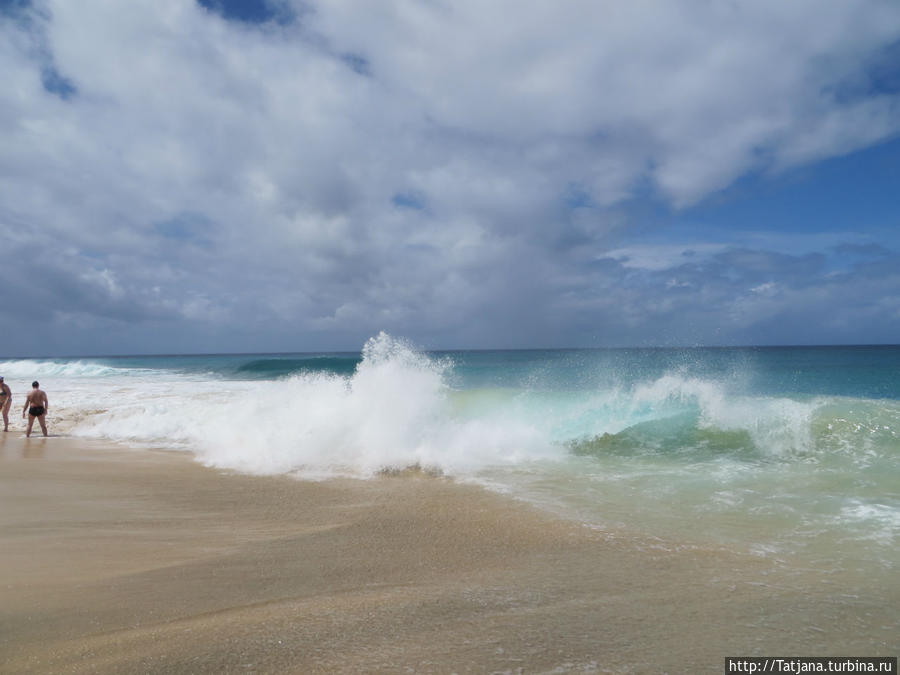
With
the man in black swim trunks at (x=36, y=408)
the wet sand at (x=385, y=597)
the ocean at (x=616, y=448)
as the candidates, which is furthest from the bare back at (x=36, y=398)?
the wet sand at (x=385, y=597)

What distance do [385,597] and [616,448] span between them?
27.9ft

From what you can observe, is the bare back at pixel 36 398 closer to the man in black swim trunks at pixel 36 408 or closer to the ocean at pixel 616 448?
the man in black swim trunks at pixel 36 408

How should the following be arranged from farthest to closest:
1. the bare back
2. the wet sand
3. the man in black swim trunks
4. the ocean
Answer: the bare back, the man in black swim trunks, the ocean, the wet sand

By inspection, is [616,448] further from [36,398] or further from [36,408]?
[36,398]

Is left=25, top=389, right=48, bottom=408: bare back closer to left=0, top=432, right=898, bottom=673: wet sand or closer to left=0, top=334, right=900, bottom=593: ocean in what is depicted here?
left=0, top=334, right=900, bottom=593: ocean

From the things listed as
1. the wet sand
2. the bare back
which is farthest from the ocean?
the bare back

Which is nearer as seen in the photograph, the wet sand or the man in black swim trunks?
the wet sand

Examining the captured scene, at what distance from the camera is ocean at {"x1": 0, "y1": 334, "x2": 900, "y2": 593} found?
19.5ft

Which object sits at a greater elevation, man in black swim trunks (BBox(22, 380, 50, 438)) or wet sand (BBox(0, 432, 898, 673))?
man in black swim trunks (BBox(22, 380, 50, 438))

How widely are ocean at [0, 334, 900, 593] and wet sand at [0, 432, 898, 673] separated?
3.16 feet

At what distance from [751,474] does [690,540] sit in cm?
418

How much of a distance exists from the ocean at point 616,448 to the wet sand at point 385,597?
0.96 metres

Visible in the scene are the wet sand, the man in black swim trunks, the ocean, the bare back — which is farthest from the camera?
the bare back

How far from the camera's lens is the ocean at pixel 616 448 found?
5931 mm
